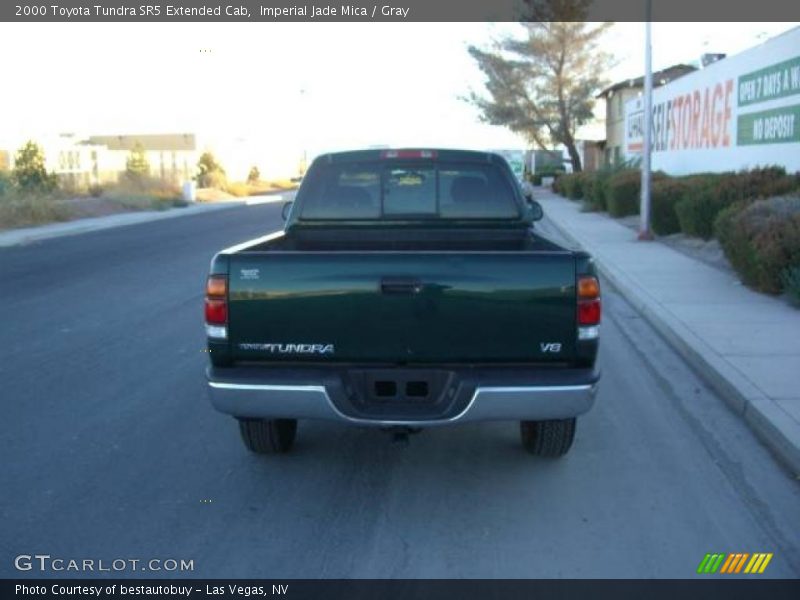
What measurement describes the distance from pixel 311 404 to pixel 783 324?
646cm

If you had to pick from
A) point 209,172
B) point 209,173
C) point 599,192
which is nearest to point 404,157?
point 599,192

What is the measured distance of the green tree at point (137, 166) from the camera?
51969mm

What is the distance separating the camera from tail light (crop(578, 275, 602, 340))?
507 centimetres

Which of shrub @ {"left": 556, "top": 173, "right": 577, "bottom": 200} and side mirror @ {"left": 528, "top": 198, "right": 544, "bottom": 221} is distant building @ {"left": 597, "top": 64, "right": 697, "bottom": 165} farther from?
side mirror @ {"left": 528, "top": 198, "right": 544, "bottom": 221}

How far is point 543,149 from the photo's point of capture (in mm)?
56969

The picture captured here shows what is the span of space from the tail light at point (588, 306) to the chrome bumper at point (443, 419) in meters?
0.29

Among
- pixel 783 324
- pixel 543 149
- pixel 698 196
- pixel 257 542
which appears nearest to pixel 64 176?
pixel 543 149

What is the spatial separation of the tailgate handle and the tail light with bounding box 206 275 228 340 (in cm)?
87

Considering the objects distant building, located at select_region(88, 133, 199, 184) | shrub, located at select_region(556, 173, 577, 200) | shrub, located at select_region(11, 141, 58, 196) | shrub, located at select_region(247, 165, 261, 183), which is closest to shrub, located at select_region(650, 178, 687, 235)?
shrub, located at select_region(556, 173, 577, 200)

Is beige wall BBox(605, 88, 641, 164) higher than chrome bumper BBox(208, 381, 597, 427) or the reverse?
higher

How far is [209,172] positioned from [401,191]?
61.1m

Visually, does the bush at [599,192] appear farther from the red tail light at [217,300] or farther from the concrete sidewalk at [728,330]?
the red tail light at [217,300]

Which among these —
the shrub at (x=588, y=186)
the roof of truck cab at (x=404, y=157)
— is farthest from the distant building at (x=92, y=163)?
the roof of truck cab at (x=404, y=157)

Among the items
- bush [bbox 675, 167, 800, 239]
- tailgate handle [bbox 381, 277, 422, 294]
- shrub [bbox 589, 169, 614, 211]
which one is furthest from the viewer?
shrub [bbox 589, 169, 614, 211]
